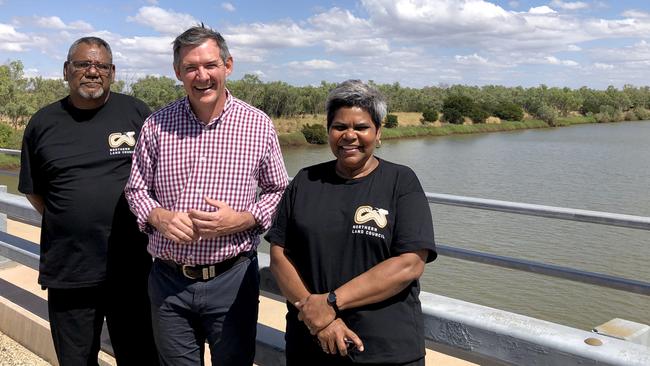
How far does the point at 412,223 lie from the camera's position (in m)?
1.79

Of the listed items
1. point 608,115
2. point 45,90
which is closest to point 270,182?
point 45,90

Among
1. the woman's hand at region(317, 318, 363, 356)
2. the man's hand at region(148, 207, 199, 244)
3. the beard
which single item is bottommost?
the woman's hand at region(317, 318, 363, 356)

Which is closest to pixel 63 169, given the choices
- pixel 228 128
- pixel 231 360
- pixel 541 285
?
pixel 228 128

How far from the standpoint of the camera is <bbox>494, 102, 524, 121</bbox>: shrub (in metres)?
56.2

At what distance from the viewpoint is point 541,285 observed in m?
10.1

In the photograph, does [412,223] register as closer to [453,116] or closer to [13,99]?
[13,99]

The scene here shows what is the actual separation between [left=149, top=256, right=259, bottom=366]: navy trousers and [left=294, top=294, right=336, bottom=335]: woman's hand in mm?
457

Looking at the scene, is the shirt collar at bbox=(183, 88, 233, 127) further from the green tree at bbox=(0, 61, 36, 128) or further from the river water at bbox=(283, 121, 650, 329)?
the green tree at bbox=(0, 61, 36, 128)

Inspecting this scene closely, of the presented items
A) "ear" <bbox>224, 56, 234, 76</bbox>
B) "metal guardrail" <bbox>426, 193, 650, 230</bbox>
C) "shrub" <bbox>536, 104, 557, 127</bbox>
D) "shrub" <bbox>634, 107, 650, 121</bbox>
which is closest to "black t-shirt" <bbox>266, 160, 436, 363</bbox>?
"ear" <bbox>224, 56, 234, 76</bbox>

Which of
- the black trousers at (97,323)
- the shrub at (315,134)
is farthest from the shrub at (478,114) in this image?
the black trousers at (97,323)

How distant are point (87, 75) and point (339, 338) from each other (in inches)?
60.8

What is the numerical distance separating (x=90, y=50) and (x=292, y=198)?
1.18 meters

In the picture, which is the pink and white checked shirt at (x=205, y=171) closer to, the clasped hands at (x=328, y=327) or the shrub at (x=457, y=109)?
the clasped hands at (x=328, y=327)

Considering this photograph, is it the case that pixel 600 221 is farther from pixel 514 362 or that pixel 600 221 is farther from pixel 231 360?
pixel 231 360
